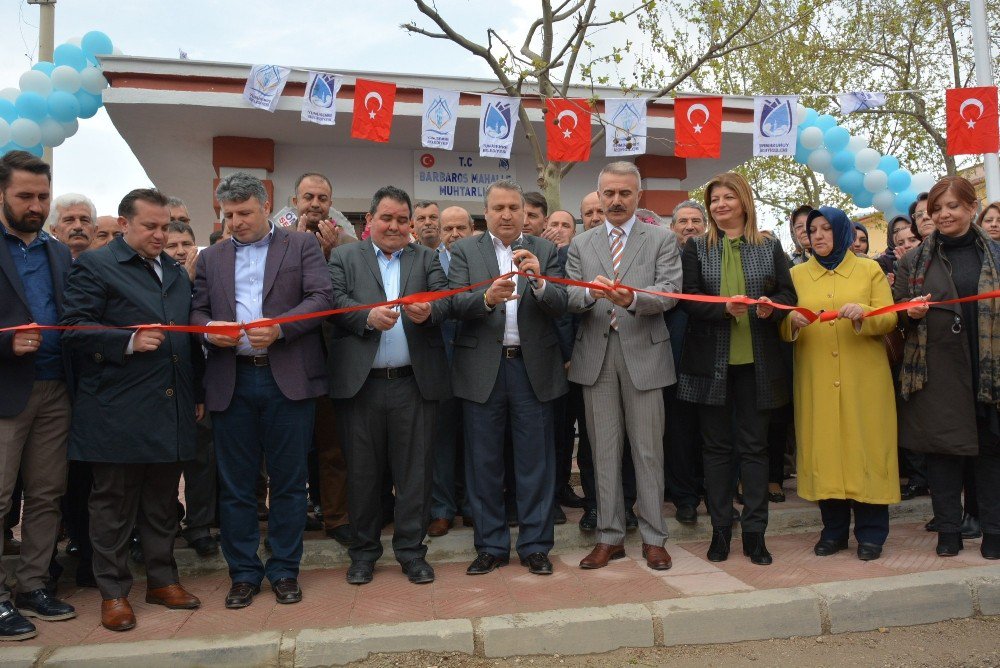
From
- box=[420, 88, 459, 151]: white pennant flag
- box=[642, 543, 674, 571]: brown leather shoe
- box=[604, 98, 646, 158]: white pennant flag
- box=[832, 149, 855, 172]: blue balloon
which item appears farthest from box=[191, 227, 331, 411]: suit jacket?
box=[832, 149, 855, 172]: blue balloon

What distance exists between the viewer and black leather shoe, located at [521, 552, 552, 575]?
441cm

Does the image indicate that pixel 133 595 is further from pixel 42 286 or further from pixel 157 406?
pixel 42 286

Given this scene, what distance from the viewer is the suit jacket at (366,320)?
4270mm

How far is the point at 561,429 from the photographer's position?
5305 millimetres

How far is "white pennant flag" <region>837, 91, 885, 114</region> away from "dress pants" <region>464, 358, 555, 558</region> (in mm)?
8513

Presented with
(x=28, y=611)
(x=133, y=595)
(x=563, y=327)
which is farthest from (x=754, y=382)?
(x=28, y=611)

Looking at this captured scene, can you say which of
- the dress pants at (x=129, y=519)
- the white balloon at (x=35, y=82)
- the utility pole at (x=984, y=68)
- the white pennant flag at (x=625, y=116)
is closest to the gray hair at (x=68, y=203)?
the dress pants at (x=129, y=519)

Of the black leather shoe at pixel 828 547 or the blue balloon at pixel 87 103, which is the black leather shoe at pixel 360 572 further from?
the blue balloon at pixel 87 103

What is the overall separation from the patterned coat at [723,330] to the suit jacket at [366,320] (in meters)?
1.55

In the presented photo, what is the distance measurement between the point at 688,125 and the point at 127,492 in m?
7.95

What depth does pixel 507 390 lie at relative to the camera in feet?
14.6

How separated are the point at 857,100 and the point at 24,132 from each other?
10828 mm

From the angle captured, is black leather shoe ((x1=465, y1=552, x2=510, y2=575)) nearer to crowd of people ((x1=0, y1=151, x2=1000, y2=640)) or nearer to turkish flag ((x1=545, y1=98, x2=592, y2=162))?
crowd of people ((x1=0, y1=151, x2=1000, y2=640))

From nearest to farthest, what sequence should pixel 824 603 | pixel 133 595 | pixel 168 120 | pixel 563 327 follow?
1. pixel 824 603
2. pixel 133 595
3. pixel 563 327
4. pixel 168 120
